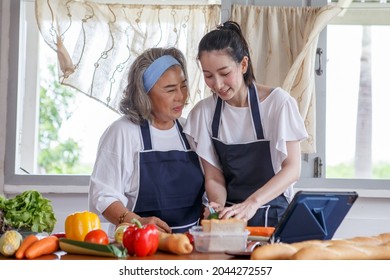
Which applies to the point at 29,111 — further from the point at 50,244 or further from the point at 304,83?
the point at 50,244

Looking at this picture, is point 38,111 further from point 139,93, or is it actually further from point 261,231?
point 261,231

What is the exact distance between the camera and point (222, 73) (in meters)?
3.44

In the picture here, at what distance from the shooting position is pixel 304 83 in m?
4.95

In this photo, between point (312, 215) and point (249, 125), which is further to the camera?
point (249, 125)

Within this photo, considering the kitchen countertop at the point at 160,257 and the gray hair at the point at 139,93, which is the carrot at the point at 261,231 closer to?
the kitchen countertop at the point at 160,257

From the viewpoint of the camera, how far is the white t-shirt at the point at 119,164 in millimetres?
3535

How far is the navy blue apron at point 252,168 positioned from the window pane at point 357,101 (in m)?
1.72

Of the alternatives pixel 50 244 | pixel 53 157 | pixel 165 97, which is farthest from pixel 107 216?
pixel 53 157

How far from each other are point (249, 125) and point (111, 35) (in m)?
1.80

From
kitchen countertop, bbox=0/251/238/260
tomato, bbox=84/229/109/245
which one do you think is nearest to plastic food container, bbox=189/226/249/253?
kitchen countertop, bbox=0/251/238/260

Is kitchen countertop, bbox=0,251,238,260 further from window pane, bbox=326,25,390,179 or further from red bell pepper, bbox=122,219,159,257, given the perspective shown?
window pane, bbox=326,25,390,179

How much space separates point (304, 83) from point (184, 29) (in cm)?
89

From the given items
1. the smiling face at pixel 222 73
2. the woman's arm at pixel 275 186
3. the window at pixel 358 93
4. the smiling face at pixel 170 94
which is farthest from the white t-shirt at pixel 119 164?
the window at pixel 358 93

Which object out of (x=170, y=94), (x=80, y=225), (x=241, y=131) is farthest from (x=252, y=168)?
(x=80, y=225)
